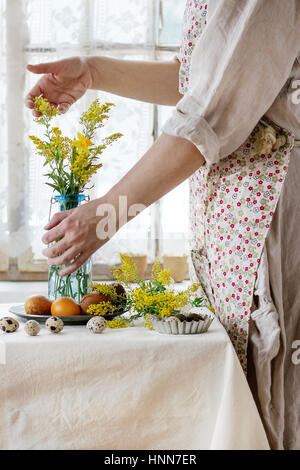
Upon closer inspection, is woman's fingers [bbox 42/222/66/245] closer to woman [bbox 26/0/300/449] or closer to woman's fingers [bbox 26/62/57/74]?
woman [bbox 26/0/300/449]

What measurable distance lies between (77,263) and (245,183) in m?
0.32

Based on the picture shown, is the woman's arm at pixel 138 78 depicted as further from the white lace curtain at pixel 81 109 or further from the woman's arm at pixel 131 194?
the white lace curtain at pixel 81 109

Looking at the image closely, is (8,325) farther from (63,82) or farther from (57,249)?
(63,82)

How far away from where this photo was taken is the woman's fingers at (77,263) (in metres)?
0.92

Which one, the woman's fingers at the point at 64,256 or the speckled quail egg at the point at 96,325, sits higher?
the woman's fingers at the point at 64,256

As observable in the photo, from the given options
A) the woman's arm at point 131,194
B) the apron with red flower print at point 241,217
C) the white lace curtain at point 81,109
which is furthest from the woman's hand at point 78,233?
the white lace curtain at point 81,109

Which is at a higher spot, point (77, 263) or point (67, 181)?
point (67, 181)

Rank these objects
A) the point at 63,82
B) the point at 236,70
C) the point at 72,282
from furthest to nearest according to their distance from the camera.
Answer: the point at 63,82, the point at 72,282, the point at 236,70

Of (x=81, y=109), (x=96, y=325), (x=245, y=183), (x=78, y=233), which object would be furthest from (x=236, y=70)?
(x=81, y=109)

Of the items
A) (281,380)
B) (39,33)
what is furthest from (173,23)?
(281,380)

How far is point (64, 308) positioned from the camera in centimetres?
99

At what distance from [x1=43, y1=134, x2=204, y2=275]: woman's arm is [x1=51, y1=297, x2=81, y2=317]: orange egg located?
113 millimetres

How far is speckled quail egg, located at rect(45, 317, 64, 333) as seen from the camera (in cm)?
89

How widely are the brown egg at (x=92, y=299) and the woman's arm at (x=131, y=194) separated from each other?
0.12 meters
